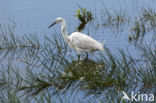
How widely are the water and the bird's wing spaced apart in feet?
1.72

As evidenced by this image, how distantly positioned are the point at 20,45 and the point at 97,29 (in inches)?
100

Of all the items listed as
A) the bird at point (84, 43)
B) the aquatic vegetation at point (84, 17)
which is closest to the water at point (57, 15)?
the aquatic vegetation at point (84, 17)

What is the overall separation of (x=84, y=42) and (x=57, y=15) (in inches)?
211

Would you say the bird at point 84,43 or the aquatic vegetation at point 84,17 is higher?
the aquatic vegetation at point 84,17

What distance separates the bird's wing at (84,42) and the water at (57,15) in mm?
523

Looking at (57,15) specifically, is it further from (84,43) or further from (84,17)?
(84,43)

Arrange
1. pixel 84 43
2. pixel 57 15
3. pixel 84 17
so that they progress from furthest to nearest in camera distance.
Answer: pixel 57 15 → pixel 84 17 → pixel 84 43

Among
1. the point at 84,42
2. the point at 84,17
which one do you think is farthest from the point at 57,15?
the point at 84,42

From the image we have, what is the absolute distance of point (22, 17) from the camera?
13.1m

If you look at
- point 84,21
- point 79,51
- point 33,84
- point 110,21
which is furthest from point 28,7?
point 33,84

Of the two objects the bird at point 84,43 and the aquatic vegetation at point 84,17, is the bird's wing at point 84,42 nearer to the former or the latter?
the bird at point 84,43

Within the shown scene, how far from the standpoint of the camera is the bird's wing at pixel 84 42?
25.9 ft

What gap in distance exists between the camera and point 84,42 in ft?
26.1

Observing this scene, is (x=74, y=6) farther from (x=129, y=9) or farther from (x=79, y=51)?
(x=79, y=51)
